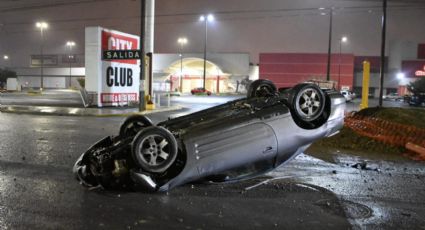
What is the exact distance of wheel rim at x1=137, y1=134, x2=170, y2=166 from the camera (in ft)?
18.8

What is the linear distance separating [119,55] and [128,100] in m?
4.23

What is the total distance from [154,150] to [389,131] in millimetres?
7793

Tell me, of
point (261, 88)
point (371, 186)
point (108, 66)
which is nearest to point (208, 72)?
point (108, 66)

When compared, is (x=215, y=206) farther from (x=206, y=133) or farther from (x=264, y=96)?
(x=264, y=96)

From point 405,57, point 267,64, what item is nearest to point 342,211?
point 267,64

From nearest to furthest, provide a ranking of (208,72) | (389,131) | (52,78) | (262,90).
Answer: (262,90)
(389,131)
(208,72)
(52,78)

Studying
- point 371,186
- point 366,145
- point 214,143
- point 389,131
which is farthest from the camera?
point 389,131

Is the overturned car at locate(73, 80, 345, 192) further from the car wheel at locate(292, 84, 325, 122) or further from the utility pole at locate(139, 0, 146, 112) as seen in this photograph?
the utility pole at locate(139, 0, 146, 112)

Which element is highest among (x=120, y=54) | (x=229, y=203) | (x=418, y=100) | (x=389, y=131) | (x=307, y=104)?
(x=120, y=54)

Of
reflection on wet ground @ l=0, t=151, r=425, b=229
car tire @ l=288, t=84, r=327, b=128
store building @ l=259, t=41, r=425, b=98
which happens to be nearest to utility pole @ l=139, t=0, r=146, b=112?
reflection on wet ground @ l=0, t=151, r=425, b=229

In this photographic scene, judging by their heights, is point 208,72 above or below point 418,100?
above

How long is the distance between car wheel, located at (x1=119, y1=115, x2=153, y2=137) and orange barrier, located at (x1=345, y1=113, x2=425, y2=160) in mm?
6457

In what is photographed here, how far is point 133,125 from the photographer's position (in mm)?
6746

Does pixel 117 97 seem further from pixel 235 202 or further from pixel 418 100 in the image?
pixel 418 100
